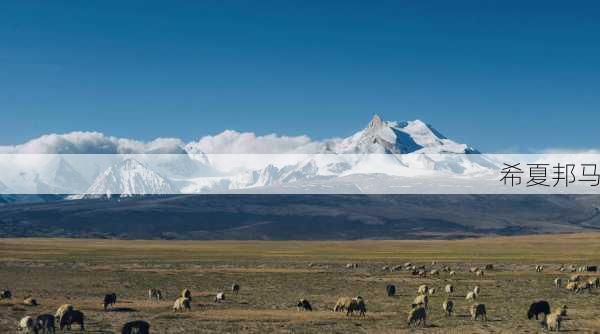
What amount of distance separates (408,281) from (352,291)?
11297 mm

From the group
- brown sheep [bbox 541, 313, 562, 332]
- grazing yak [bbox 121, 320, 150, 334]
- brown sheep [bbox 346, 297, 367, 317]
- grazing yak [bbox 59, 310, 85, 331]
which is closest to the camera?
grazing yak [bbox 121, 320, 150, 334]

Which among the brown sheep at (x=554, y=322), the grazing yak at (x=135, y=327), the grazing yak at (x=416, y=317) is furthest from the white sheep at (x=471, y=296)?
the grazing yak at (x=135, y=327)

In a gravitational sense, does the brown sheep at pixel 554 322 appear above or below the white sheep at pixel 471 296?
above

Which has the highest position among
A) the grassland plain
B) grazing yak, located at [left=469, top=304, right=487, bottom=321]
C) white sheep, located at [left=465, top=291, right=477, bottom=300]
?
grazing yak, located at [left=469, top=304, right=487, bottom=321]

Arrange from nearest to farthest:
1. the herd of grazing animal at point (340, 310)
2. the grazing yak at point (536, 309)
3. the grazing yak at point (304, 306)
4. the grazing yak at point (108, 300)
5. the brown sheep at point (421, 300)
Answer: the herd of grazing animal at point (340, 310), the grazing yak at point (536, 309), the grazing yak at point (108, 300), the grazing yak at point (304, 306), the brown sheep at point (421, 300)

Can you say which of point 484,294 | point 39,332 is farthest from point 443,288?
point 39,332

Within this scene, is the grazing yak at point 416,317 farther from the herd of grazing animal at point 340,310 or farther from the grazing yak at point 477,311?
the grazing yak at point 477,311

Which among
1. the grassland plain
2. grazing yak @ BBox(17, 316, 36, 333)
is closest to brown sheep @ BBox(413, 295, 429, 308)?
the grassland plain

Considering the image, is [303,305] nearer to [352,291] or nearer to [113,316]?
[113,316]

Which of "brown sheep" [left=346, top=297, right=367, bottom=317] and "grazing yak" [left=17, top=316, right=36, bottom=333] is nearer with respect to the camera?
"grazing yak" [left=17, top=316, right=36, bottom=333]

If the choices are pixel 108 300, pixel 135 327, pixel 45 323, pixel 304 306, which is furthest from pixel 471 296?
pixel 45 323

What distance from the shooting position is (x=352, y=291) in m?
53.8

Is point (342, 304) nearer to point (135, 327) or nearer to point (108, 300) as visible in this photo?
point (108, 300)

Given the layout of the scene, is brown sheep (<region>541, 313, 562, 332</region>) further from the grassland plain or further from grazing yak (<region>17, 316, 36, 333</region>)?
grazing yak (<region>17, 316, 36, 333</region>)
